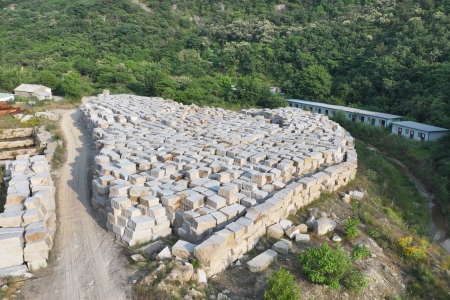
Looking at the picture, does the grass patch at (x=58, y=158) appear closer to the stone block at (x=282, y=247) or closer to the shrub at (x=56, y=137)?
the shrub at (x=56, y=137)

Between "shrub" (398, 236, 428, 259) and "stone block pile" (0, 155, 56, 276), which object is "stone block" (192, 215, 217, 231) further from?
"shrub" (398, 236, 428, 259)

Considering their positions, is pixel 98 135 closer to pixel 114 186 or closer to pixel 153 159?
pixel 153 159

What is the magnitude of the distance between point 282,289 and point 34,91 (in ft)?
88.2

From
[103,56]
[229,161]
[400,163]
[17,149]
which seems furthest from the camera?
[103,56]

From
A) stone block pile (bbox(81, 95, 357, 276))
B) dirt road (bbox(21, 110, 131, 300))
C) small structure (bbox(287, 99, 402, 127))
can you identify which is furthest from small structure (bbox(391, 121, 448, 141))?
dirt road (bbox(21, 110, 131, 300))

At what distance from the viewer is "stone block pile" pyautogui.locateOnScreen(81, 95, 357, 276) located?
6949mm

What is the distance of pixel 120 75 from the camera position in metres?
31.1

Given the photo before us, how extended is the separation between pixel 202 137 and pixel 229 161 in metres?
3.39

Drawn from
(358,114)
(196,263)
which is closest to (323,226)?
(196,263)

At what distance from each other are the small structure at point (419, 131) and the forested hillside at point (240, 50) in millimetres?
1683

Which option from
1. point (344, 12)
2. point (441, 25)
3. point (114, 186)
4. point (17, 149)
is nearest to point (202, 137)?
point (114, 186)

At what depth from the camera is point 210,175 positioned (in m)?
9.28

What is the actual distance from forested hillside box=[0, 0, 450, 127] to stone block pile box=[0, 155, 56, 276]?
18438 mm

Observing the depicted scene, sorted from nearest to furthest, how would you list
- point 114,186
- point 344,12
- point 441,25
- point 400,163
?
point 114,186
point 400,163
point 441,25
point 344,12
